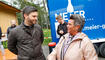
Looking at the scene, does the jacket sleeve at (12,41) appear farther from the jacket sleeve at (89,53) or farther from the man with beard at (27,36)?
the jacket sleeve at (89,53)

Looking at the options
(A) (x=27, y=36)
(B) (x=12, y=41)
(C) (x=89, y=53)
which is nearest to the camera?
(C) (x=89, y=53)

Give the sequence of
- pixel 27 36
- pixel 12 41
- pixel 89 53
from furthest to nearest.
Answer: pixel 12 41 → pixel 27 36 → pixel 89 53

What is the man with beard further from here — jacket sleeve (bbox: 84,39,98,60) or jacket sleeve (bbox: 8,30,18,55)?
jacket sleeve (bbox: 84,39,98,60)

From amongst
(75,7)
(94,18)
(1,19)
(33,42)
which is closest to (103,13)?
(94,18)

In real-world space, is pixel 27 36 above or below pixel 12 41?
above

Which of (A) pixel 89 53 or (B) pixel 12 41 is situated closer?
(A) pixel 89 53

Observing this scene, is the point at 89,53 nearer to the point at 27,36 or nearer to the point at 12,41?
the point at 27,36

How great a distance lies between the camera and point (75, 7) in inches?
198

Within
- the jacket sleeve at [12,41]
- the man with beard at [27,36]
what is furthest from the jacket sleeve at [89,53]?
the jacket sleeve at [12,41]

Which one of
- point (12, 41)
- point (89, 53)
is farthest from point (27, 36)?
point (89, 53)

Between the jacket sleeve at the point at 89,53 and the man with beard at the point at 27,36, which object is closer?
the jacket sleeve at the point at 89,53

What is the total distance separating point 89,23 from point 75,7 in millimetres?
858

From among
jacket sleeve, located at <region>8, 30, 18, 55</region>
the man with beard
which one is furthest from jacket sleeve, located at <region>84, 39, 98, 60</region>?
jacket sleeve, located at <region>8, 30, 18, 55</region>

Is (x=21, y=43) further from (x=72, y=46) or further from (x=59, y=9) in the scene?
(x=59, y=9)
